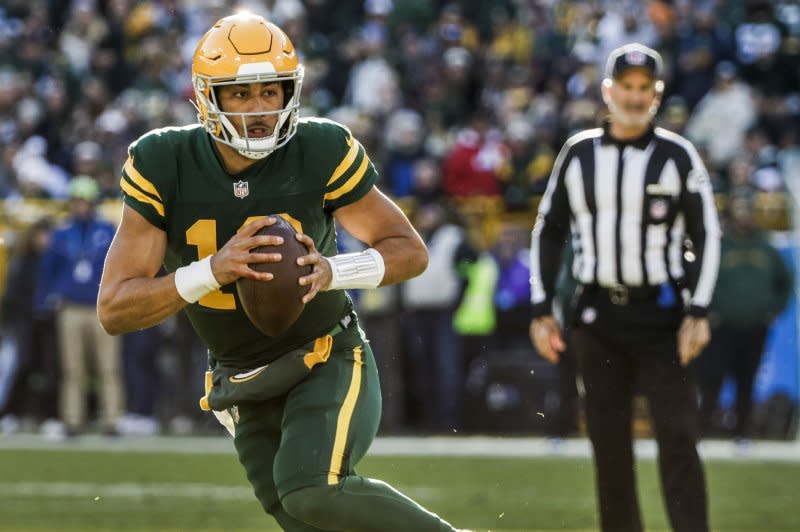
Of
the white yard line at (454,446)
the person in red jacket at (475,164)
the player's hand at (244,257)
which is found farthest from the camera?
the person in red jacket at (475,164)

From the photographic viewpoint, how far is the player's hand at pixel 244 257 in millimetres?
3883

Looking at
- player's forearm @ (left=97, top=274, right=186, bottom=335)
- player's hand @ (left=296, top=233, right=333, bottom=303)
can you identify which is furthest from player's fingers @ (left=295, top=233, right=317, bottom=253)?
player's forearm @ (left=97, top=274, right=186, bottom=335)

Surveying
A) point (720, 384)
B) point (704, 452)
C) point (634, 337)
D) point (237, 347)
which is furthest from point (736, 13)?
point (237, 347)

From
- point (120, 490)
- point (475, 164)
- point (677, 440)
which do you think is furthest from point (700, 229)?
point (475, 164)

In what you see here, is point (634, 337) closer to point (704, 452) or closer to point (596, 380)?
point (596, 380)

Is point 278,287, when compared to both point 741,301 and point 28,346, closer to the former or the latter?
point 741,301

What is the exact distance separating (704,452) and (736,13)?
4746 mm

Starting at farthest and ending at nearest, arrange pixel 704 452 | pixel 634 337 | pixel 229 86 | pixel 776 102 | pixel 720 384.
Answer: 1. pixel 776 102
2. pixel 720 384
3. pixel 704 452
4. pixel 634 337
5. pixel 229 86

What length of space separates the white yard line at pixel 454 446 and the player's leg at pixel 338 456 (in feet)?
19.1

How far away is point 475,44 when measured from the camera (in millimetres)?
14430

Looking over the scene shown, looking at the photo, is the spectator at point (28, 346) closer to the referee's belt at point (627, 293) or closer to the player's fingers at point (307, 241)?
the referee's belt at point (627, 293)

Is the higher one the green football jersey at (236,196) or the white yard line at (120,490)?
the green football jersey at (236,196)

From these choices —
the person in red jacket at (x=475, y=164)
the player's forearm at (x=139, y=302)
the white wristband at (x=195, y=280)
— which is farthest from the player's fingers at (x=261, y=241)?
the person in red jacket at (x=475, y=164)

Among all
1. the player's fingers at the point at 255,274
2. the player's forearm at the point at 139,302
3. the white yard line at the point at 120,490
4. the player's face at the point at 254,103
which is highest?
the player's face at the point at 254,103
